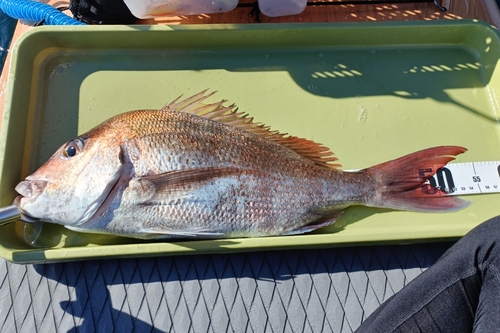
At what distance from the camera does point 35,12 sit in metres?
1.69

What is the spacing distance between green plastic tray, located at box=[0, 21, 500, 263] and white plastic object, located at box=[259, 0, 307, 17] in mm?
149

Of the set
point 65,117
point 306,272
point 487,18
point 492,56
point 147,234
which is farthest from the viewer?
point 487,18

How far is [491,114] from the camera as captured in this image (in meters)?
1.59

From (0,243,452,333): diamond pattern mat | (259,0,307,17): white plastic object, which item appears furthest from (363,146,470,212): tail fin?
(259,0,307,17): white plastic object

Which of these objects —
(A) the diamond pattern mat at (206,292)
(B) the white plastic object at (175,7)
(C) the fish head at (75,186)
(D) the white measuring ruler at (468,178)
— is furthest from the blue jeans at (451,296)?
(B) the white plastic object at (175,7)

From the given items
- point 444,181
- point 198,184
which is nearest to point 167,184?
point 198,184

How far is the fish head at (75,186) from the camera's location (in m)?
1.17

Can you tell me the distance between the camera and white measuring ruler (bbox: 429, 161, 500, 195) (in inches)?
56.8

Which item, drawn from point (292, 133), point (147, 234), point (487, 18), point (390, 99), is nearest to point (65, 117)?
point (147, 234)

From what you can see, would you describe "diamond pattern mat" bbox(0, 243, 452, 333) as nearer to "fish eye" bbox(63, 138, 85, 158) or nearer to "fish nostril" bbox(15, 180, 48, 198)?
"fish nostril" bbox(15, 180, 48, 198)

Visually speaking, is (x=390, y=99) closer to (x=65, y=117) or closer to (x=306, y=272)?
(x=306, y=272)

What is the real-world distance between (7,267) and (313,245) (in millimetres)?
1083

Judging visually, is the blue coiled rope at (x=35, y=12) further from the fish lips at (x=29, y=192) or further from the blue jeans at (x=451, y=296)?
the blue jeans at (x=451, y=296)

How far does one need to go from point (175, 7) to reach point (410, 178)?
3.82 feet
